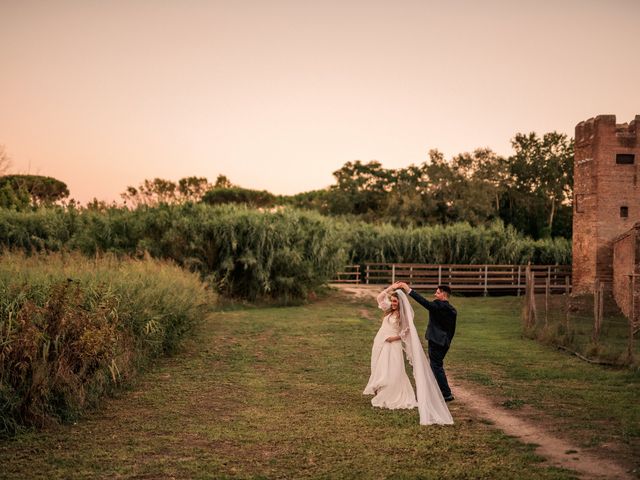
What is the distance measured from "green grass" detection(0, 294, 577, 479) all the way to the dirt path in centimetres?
23

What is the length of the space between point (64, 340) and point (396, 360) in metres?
5.09

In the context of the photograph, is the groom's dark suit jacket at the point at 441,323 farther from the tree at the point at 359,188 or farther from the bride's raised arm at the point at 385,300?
the tree at the point at 359,188

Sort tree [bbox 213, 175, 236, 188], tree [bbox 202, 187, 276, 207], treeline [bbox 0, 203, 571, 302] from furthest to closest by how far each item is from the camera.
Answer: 1. tree [bbox 213, 175, 236, 188]
2. tree [bbox 202, 187, 276, 207]
3. treeline [bbox 0, 203, 571, 302]

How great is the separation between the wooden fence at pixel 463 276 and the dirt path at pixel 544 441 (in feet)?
84.1

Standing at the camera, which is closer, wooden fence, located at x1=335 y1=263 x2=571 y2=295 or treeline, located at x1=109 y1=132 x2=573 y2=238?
wooden fence, located at x1=335 y1=263 x2=571 y2=295

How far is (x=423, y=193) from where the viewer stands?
60.1m

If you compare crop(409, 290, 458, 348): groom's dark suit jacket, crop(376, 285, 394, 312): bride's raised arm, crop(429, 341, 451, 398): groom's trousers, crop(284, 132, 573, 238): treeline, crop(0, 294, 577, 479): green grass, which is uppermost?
crop(284, 132, 573, 238): treeline

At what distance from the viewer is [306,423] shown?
909cm

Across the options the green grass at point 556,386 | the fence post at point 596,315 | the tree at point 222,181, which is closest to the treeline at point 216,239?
the green grass at point 556,386

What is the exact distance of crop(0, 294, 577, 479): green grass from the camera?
23.1 feet

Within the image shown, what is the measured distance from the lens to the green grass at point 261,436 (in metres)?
7.03

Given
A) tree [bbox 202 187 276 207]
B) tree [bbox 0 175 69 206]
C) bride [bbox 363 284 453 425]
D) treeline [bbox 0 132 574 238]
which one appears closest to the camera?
bride [bbox 363 284 453 425]

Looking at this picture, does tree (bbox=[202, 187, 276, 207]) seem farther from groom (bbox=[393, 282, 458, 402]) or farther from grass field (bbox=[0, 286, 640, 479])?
groom (bbox=[393, 282, 458, 402])

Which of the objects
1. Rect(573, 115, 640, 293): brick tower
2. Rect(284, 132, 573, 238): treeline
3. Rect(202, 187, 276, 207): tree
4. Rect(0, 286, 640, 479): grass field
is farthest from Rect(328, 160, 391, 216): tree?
Rect(0, 286, 640, 479): grass field
